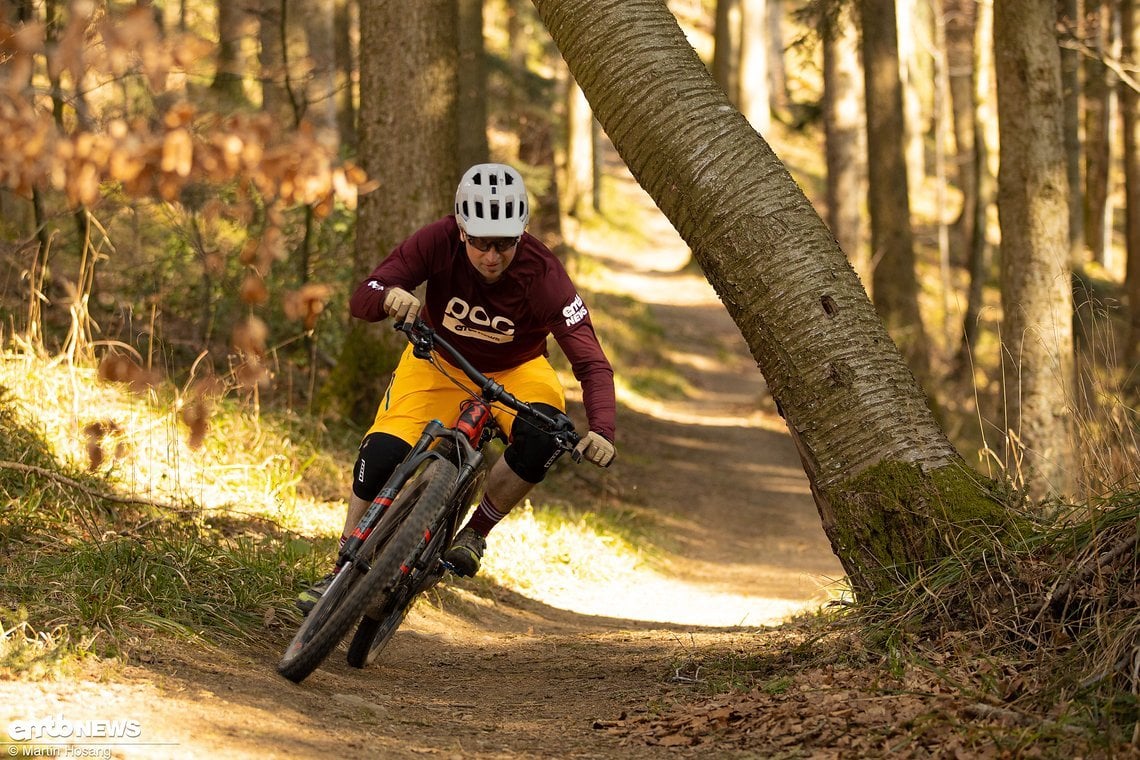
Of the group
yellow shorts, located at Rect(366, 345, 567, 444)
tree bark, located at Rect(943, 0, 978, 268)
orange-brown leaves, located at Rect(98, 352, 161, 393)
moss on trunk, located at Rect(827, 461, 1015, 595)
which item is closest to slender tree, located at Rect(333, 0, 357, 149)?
yellow shorts, located at Rect(366, 345, 567, 444)

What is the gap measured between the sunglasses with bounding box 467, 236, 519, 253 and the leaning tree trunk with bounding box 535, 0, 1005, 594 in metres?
0.73

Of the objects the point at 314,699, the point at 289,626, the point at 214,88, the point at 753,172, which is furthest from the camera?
the point at 214,88

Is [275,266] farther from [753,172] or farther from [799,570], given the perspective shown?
[753,172]

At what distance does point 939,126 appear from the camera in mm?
28422

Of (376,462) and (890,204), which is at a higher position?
(890,204)

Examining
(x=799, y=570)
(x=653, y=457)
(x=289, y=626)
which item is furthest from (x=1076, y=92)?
(x=289, y=626)

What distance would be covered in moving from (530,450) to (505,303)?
73cm

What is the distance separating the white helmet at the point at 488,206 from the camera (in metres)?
5.23

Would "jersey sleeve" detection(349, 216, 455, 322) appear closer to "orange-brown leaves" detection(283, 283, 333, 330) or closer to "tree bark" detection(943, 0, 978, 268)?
"orange-brown leaves" detection(283, 283, 333, 330)

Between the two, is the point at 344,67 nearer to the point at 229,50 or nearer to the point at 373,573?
the point at 229,50

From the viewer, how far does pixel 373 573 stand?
191 inches

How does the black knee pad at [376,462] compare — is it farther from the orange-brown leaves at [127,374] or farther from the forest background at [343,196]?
the orange-brown leaves at [127,374]

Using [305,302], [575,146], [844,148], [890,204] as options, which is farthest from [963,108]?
[305,302]

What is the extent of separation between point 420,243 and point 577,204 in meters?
24.1
